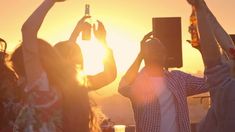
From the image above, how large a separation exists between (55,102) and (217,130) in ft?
3.03

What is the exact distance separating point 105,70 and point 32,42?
0.91 metres

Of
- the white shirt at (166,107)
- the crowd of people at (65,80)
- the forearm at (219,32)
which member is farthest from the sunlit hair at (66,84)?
the white shirt at (166,107)

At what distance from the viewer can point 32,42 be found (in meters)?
3.08

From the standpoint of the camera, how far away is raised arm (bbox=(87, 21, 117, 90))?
3754mm

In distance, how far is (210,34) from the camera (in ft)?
8.82

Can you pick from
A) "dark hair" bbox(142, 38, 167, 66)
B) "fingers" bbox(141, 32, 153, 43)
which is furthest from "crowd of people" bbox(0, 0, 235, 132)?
"fingers" bbox(141, 32, 153, 43)

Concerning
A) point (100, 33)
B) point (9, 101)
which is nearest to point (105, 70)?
point (100, 33)

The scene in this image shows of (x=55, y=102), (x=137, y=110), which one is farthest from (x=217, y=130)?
(x=137, y=110)

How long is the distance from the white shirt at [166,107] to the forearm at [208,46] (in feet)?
7.52

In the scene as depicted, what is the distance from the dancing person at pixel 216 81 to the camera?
2641mm

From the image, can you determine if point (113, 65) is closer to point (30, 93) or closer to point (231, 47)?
point (30, 93)

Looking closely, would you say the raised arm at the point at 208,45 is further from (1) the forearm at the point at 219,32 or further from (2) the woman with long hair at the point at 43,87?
(2) the woman with long hair at the point at 43,87

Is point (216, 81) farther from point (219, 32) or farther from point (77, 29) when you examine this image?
point (77, 29)

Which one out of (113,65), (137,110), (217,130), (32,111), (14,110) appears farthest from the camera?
(137,110)
